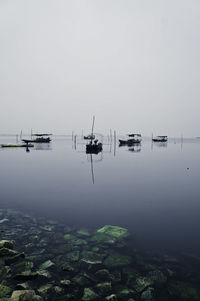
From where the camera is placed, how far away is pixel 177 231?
9242mm

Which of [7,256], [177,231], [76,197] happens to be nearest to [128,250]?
[177,231]

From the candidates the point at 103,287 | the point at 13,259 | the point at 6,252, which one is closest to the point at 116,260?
the point at 103,287

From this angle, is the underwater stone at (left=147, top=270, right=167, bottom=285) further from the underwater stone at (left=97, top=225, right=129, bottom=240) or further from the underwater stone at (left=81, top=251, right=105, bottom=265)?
the underwater stone at (left=97, top=225, right=129, bottom=240)

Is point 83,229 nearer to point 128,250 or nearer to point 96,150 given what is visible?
point 128,250

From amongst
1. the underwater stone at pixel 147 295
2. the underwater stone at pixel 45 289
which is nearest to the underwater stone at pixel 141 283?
the underwater stone at pixel 147 295

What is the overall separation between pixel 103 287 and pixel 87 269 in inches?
37.8

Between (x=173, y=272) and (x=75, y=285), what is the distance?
3.15 metres

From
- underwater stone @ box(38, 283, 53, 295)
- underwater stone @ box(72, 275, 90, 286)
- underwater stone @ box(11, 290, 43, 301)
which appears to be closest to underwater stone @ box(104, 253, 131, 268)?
underwater stone @ box(72, 275, 90, 286)

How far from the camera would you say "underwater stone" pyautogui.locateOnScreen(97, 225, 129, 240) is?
859 cm

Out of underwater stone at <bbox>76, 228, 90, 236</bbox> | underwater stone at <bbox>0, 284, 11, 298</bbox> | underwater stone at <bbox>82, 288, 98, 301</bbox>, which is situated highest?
underwater stone at <bbox>0, 284, 11, 298</bbox>

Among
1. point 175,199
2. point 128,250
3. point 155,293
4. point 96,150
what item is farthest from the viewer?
point 96,150

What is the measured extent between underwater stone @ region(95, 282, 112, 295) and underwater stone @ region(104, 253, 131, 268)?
0.92 metres

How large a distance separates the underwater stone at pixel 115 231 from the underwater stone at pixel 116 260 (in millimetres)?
1435

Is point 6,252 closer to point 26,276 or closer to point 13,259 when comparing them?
point 13,259
